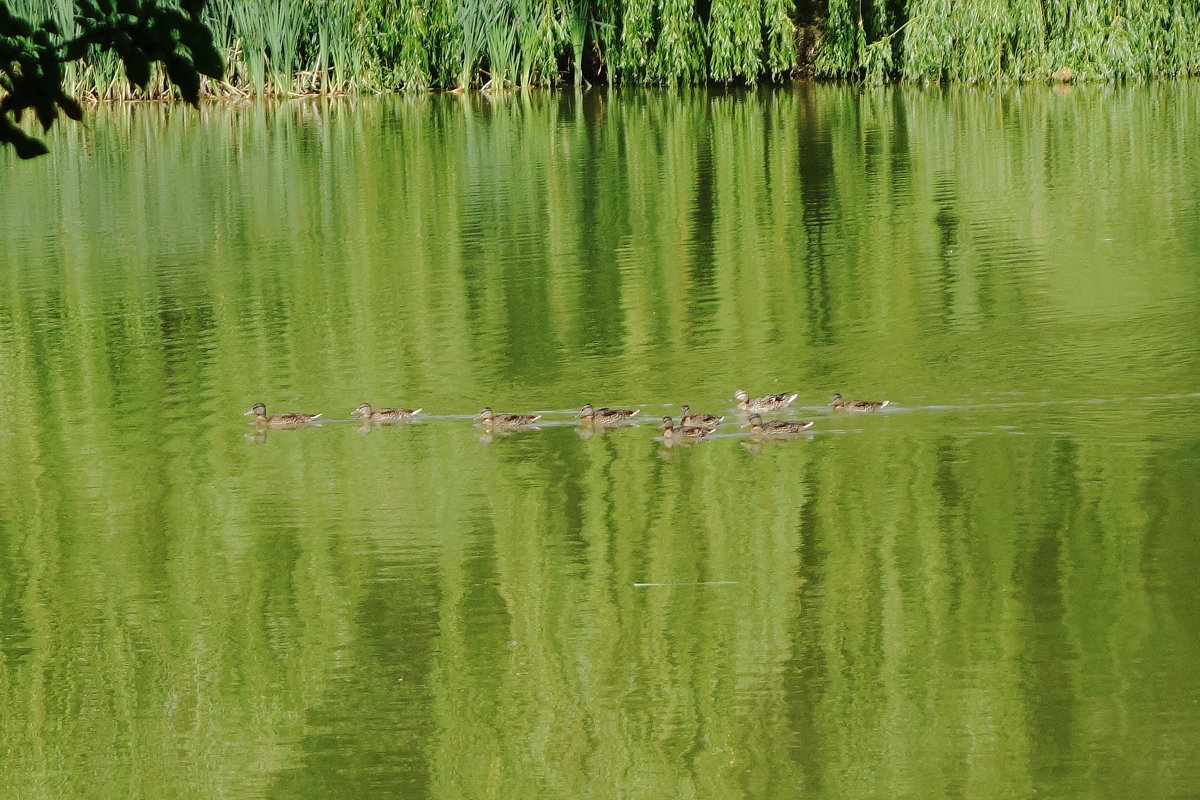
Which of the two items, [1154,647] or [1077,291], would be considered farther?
[1077,291]

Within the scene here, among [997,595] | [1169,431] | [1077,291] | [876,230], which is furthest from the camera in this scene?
[876,230]

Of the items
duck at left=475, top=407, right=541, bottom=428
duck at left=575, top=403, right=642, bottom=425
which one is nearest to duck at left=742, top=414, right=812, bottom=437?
duck at left=575, top=403, right=642, bottom=425

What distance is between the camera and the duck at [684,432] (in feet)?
34.1

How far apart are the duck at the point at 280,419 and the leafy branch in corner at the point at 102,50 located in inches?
305

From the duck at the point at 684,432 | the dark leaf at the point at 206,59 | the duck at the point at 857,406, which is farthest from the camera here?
the duck at the point at 857,406

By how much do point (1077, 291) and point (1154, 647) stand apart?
7.26 metres

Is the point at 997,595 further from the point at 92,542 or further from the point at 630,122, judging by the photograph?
the point at 630,122

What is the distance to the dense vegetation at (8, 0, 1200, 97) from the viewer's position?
2903 centimetres

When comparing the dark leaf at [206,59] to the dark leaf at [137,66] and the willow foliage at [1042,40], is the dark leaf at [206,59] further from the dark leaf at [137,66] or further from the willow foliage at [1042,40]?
the willow foliage at [1042,40]

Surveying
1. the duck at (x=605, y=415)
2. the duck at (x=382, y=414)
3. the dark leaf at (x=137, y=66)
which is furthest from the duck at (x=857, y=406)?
the dark leaf at (x=137, y=66)

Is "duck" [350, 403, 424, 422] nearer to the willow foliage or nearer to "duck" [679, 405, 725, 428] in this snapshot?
"duck" [679, 405, 725, 428]

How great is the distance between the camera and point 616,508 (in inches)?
365

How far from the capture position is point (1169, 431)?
32.8 ft

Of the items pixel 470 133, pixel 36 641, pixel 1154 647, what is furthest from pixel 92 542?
pixel 470 133
